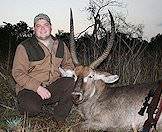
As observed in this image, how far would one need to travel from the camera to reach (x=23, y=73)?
22.4 feet

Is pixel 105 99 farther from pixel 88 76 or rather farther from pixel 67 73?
pixel 67 73

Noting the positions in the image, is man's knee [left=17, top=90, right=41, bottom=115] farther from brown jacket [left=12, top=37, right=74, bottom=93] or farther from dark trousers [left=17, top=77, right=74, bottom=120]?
brown jacket [left=12, top=37, right=74, bottom=93]

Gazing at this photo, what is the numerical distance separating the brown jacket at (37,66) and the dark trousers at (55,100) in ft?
0.51

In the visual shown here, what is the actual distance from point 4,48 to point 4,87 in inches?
409

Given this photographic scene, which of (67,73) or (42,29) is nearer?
(42,29)

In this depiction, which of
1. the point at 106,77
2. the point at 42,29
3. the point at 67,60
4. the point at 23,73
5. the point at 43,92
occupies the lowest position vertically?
the point at 43,92

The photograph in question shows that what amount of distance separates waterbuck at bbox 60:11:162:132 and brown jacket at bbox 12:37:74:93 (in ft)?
0.63

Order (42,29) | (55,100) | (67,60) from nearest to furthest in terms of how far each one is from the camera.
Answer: (42,29) → (55,100) → (67,60)

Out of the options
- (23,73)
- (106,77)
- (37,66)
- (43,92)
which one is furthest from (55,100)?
(106,77)

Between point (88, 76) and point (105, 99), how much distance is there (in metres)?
0.53

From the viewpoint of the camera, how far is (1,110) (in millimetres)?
7723

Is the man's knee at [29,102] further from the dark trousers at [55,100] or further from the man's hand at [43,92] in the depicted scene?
the man's hand at [43,92]

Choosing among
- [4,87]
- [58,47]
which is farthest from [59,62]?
[4,87]

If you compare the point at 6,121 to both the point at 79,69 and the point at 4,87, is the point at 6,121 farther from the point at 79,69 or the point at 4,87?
the point at 4,87
